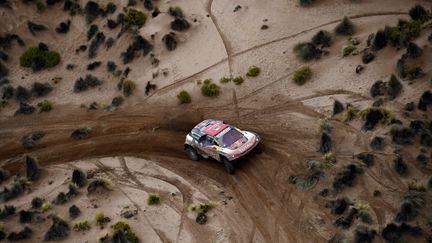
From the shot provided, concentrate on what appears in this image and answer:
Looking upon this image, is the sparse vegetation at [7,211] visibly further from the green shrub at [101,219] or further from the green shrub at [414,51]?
the green shrub at [414,51]

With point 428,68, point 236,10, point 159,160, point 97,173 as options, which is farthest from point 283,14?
point 97,173

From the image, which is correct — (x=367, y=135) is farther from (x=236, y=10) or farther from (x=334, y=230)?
(x=236, y=10)

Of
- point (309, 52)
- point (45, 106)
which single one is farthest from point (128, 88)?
A: point (309, 52)

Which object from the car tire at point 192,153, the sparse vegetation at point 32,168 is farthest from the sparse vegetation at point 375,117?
the sparse vegetation at point 32,168

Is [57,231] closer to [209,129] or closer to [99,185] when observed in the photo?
[99,185]

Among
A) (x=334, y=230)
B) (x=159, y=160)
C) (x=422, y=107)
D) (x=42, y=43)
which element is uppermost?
(x=42, y=43)

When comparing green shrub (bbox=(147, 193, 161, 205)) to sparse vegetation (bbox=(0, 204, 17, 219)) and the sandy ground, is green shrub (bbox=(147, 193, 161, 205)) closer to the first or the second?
the sandy ground
